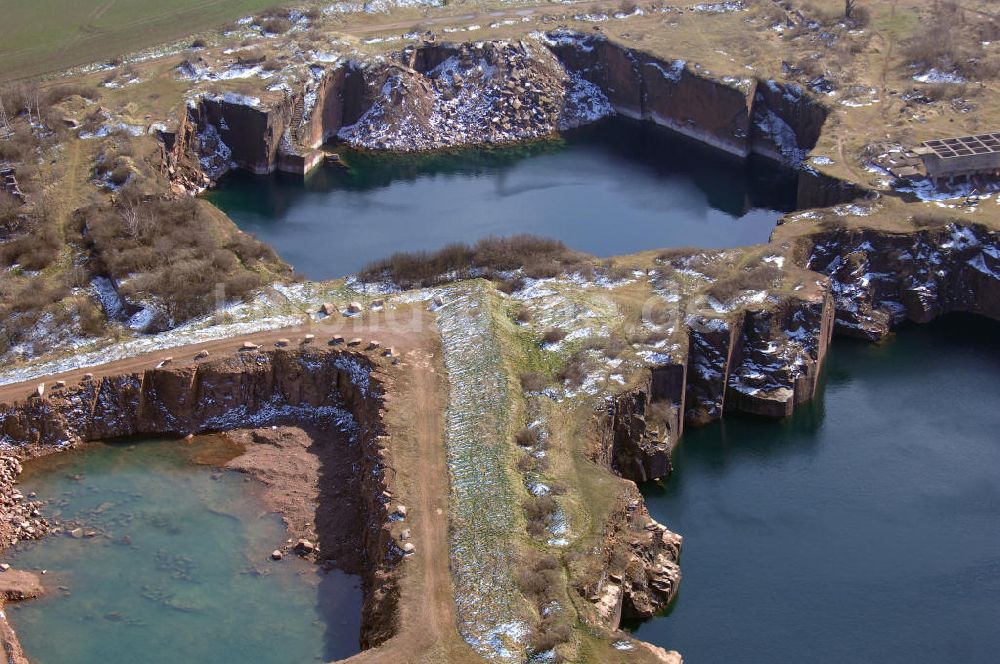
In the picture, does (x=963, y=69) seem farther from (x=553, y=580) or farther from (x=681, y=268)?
(x=553, y=580)

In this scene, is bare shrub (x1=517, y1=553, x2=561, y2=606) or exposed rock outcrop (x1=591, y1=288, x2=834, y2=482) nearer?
bare shrub (x1=517, y1=553, x2=561, y2=606)

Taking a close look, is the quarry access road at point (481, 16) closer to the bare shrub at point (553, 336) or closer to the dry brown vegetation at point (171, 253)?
the dry brown vegetation at point (171, 253)

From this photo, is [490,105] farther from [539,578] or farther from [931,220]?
[539,578]

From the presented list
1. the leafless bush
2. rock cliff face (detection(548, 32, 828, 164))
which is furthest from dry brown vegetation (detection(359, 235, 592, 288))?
rock cliff face (detection(548, 32, 828, 164))

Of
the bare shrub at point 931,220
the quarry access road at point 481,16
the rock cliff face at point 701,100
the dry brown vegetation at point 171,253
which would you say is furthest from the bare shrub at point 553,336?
the quarry access road at point 481,16

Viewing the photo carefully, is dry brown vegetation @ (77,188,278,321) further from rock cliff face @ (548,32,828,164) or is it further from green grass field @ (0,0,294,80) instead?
rock cliff face @ (548,32,828,164)

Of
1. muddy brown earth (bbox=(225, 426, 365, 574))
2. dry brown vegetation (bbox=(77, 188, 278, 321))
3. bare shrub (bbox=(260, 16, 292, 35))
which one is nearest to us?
muddy brown earth (bbox=(225, 426, 365, 574))

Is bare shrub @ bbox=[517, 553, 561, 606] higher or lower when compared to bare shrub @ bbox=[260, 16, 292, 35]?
lower

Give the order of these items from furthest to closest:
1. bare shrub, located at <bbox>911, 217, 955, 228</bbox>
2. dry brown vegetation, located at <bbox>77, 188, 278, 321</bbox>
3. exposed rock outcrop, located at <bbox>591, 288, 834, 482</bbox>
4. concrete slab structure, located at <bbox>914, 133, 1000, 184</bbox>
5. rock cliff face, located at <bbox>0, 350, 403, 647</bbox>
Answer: concrete slab structure, located at <bbox>914, 133, 1000, 184</bbox>
bare shrub, located at <bbox>911, 217, 955, 228</bbox>
dry brown vegetation, located at <bbox>77, 188, 278, 321</bbox>
exposed rock outcrop, located at <bbox>591, 288, 834, 482</bbox>
rock cliff face, located at <bbox>0, 350, 403, 647</bbox>
